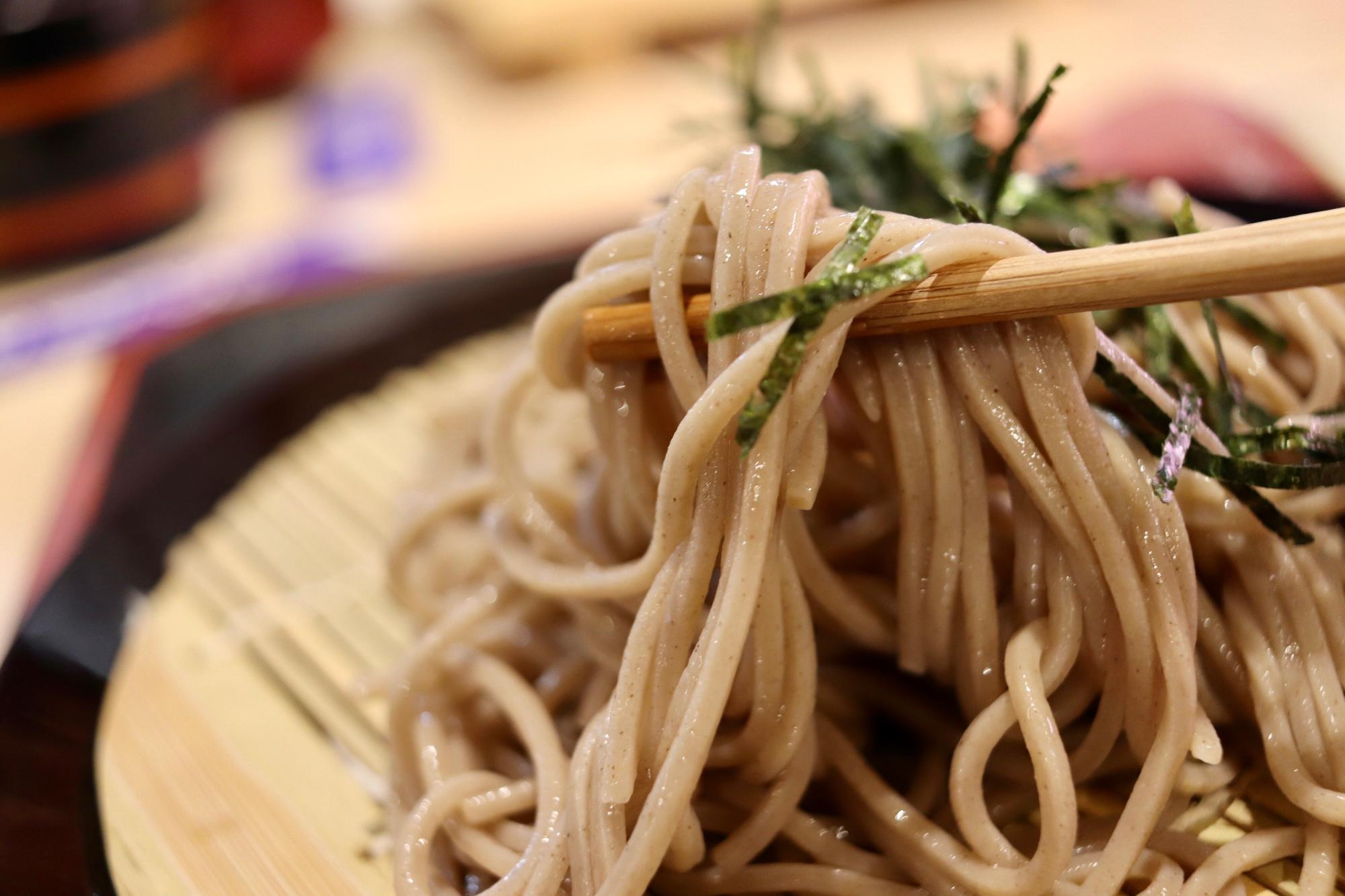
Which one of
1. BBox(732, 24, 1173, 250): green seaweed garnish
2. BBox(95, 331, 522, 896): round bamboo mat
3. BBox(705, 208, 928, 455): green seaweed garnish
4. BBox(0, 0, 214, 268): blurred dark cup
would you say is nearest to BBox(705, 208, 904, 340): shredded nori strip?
BBox(705, 208, 928, 455): green seaweed garnish

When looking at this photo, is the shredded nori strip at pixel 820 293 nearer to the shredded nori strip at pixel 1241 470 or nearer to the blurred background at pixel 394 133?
the shredded nori strip at pixel 1241 470

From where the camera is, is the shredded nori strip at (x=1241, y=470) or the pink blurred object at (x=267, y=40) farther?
the pink blurred object at (x=267, y=40)

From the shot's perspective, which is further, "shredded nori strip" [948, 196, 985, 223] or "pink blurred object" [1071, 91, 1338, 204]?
"pink blurred object" [1071, 91, 1338, 204]

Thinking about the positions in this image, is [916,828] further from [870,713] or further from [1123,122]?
[1123,122]

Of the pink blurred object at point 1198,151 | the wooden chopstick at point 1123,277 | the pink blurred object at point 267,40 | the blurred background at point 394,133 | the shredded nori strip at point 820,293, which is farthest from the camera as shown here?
the pink blurred object at point 267,40

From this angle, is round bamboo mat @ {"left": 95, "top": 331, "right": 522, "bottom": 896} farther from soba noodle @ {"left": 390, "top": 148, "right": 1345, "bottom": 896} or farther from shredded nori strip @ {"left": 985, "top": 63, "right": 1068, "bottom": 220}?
shredded nori strip @ {"left": 985, "top": 63, "right": 1068, "bottom": 220}

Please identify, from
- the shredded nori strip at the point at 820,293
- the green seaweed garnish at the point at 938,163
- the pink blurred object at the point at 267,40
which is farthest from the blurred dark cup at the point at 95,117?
the shredded nori strip at the point at 820,293

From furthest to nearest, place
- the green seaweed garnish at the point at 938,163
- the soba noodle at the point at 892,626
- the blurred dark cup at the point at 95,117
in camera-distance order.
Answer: the blurred dark cup at the point at 95,117 → the green seaweed garnish at the point at 938,163 → the soba noodle at the point at 892,626
